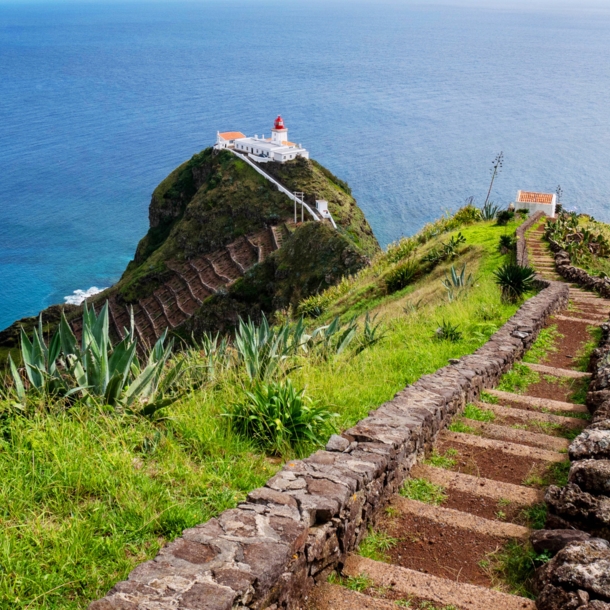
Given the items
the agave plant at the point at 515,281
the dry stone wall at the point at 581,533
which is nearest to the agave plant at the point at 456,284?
the agave plant at the point at 515,281

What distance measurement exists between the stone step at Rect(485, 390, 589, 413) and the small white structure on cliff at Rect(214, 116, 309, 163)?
6796cm

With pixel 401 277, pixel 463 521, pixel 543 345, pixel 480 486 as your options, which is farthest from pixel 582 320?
pixel 401 277

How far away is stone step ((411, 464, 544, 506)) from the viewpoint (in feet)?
16.1

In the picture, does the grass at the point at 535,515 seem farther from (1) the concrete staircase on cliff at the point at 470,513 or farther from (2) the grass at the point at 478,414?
(2) the grass at the point at 478,414

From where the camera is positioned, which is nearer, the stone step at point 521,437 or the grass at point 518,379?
the stone step at point 521,437

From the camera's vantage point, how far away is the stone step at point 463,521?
14.4ft

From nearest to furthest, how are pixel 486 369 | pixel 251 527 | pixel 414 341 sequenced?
pixel 251 527 < pixel 486 369 < pixel 414 341

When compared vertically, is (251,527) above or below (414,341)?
above

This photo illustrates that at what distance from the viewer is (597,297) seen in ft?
44.4

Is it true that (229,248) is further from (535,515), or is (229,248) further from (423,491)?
(535,515)

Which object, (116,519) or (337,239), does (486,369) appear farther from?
(337,239)

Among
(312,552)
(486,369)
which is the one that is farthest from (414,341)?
(312,552)

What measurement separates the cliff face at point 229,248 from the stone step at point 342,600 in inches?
1383

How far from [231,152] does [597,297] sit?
228ft
